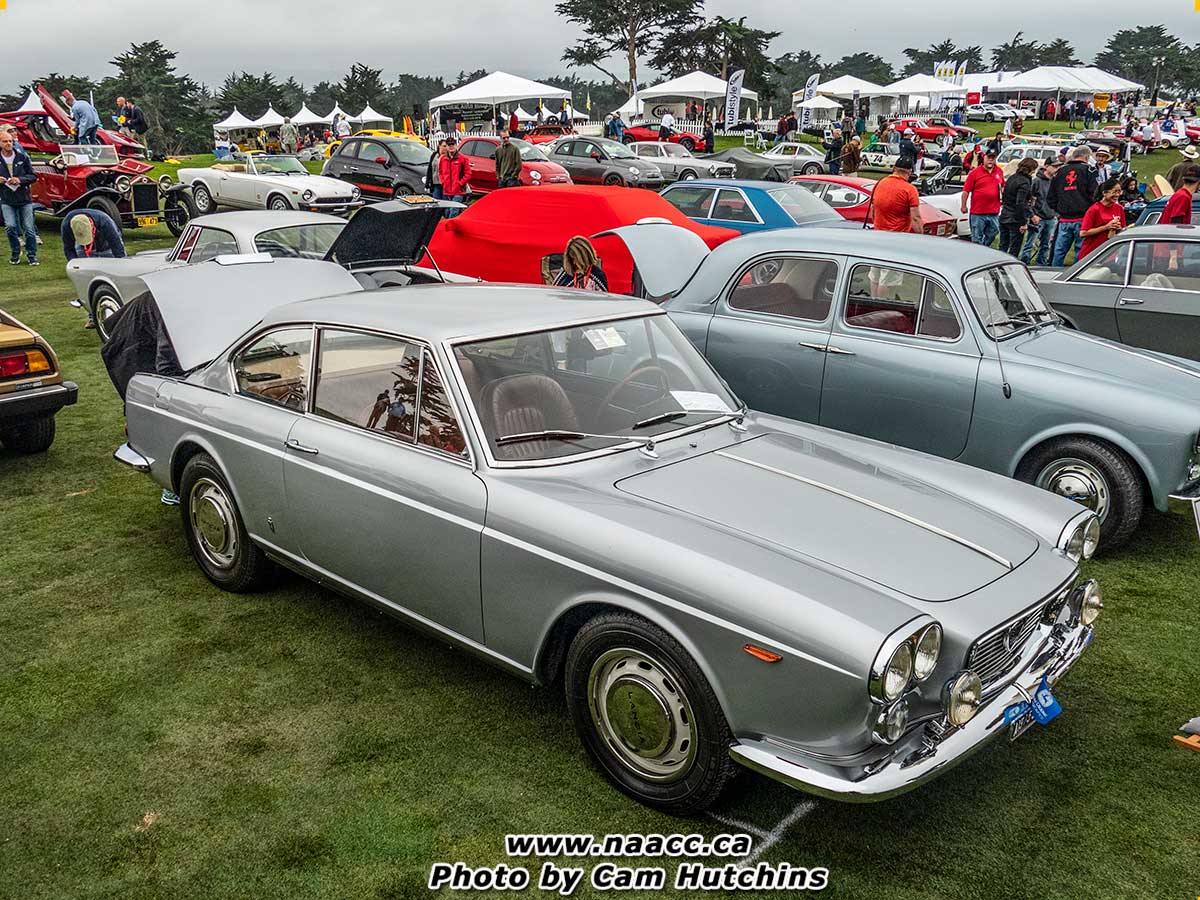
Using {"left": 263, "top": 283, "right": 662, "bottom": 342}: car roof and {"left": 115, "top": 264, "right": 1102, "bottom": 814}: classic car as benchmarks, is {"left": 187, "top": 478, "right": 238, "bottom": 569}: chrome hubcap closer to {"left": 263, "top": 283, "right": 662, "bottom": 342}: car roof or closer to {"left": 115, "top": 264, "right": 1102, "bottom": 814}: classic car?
{"left": 115, "top": 264, "right": 1102, "bottom": 814}: classic car

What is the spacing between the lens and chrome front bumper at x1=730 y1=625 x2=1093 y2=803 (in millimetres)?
2783

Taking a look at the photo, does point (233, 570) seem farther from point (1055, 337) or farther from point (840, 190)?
point (840, 190)

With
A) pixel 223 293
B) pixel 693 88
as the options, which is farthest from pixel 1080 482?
pixel 693 88

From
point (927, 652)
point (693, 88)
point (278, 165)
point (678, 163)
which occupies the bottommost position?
point (927, 652)

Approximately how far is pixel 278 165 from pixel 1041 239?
47.3 ft

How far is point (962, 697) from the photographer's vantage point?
2.97 meters

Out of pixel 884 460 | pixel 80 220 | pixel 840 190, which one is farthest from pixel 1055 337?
pixel 840 190

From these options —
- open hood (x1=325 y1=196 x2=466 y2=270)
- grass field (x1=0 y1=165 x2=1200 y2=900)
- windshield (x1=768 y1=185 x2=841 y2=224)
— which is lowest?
grass field (x1=0 y1=165 x2=1200 y2=900)

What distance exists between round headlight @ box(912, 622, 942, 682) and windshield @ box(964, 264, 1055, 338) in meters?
3.28

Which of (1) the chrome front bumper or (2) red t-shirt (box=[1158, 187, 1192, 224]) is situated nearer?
(1) the chrome front bumper

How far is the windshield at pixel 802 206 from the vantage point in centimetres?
1341

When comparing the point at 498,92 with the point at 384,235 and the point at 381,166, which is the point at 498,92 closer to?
the point at 381,166

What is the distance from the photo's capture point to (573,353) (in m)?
4.11

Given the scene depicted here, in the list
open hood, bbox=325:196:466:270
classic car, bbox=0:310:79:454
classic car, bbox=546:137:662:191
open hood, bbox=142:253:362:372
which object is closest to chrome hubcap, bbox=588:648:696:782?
open hood, bbox=142:253:362:372
